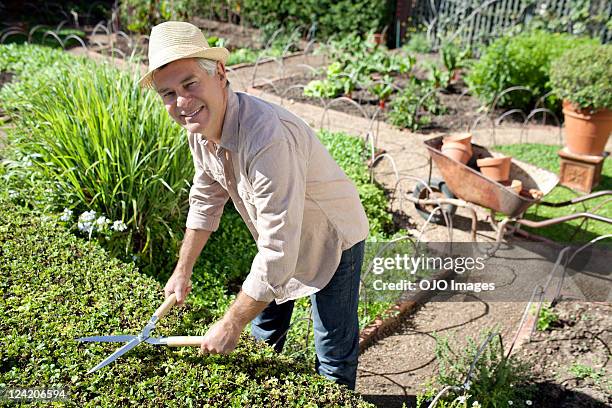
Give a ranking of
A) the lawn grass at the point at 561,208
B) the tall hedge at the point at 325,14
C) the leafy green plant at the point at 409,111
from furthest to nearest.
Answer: the tall hedge at the point at 325,14 < the leafy green plant at the point at 409,111 < the lawn grass at the point at 561,208

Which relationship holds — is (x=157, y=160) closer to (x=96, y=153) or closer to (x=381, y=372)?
(x=96, y=153)

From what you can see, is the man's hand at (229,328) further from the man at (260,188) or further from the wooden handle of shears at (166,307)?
the wooden handle of shears at (166,307)

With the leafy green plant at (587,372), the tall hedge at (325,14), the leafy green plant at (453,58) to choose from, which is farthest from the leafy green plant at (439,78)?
the leafy green plant at (587,372)

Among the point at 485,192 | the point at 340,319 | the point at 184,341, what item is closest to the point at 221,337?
the point at 184,341

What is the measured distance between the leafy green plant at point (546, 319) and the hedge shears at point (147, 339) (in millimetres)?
2485

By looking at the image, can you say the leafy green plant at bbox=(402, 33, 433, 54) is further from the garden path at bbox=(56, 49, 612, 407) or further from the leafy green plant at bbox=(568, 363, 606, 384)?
the leafy green plant at bbox=(568, 363, 606, 384)

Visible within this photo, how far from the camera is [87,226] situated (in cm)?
379

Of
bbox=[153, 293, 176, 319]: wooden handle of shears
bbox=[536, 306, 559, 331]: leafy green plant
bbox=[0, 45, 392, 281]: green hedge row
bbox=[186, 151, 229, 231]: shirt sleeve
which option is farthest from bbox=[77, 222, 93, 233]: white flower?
bbox=[536, 306, 559, 331]: leafy green plant

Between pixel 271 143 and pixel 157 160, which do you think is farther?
pixel 157 160

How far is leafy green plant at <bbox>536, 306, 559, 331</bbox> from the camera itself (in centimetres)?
393

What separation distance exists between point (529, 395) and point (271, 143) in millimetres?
2170

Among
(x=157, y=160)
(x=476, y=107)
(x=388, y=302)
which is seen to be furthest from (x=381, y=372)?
(x=476, y=107)

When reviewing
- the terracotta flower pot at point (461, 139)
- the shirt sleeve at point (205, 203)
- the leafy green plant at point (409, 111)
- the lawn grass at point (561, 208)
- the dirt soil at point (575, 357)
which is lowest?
the dirt soil at point (575, 357)

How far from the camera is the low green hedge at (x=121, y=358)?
2357mm
